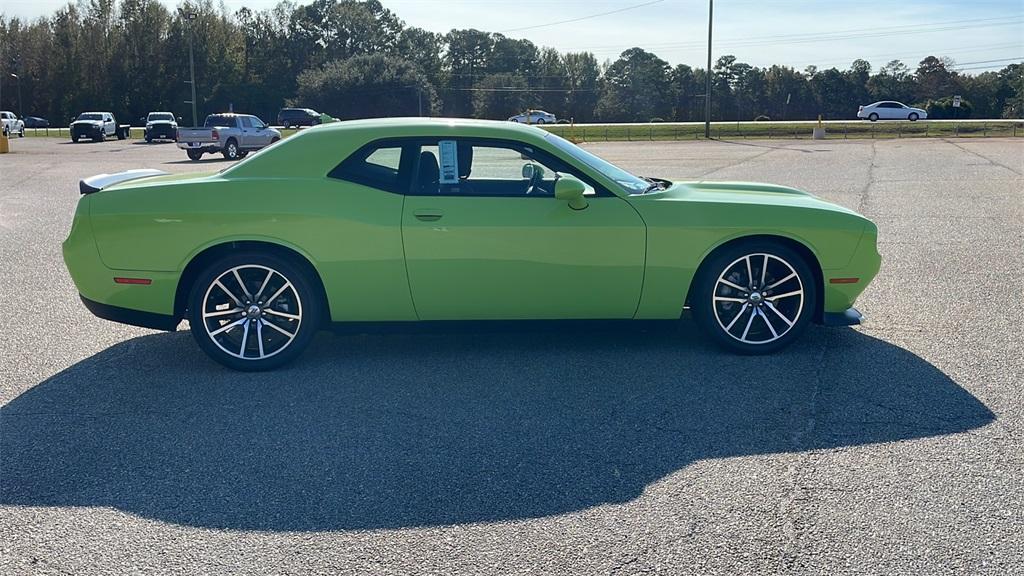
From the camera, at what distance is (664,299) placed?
19.1 feet

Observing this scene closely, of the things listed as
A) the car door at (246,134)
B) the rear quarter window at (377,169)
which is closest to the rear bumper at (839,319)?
the rear quarter window at (377,169)

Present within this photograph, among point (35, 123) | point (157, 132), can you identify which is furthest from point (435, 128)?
point (35, 123)

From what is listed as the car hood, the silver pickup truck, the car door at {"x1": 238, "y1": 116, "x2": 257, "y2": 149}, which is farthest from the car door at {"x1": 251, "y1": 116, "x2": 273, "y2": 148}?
the car hood

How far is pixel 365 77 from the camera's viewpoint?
81625 mm

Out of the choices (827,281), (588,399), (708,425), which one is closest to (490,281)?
Answer: (588,399)

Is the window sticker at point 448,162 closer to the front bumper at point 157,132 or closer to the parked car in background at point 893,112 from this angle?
the front bumper at point 157,132

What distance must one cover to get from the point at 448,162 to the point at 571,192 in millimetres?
814

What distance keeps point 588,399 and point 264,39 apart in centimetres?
10561

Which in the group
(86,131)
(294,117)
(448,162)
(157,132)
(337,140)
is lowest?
(448,162)

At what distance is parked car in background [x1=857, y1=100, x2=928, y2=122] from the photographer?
69375 mm

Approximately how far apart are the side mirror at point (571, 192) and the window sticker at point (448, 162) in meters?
0.64

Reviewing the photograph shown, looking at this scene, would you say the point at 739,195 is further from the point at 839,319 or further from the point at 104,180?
the point at 104,180

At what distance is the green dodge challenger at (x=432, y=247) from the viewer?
564 centimetres

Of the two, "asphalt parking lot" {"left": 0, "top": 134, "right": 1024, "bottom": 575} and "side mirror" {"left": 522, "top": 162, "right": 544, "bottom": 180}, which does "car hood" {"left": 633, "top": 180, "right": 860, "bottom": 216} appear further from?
"asphalt parking lot" {"left": 0, "top": 134, "right": 1024, "bottom": 575}
